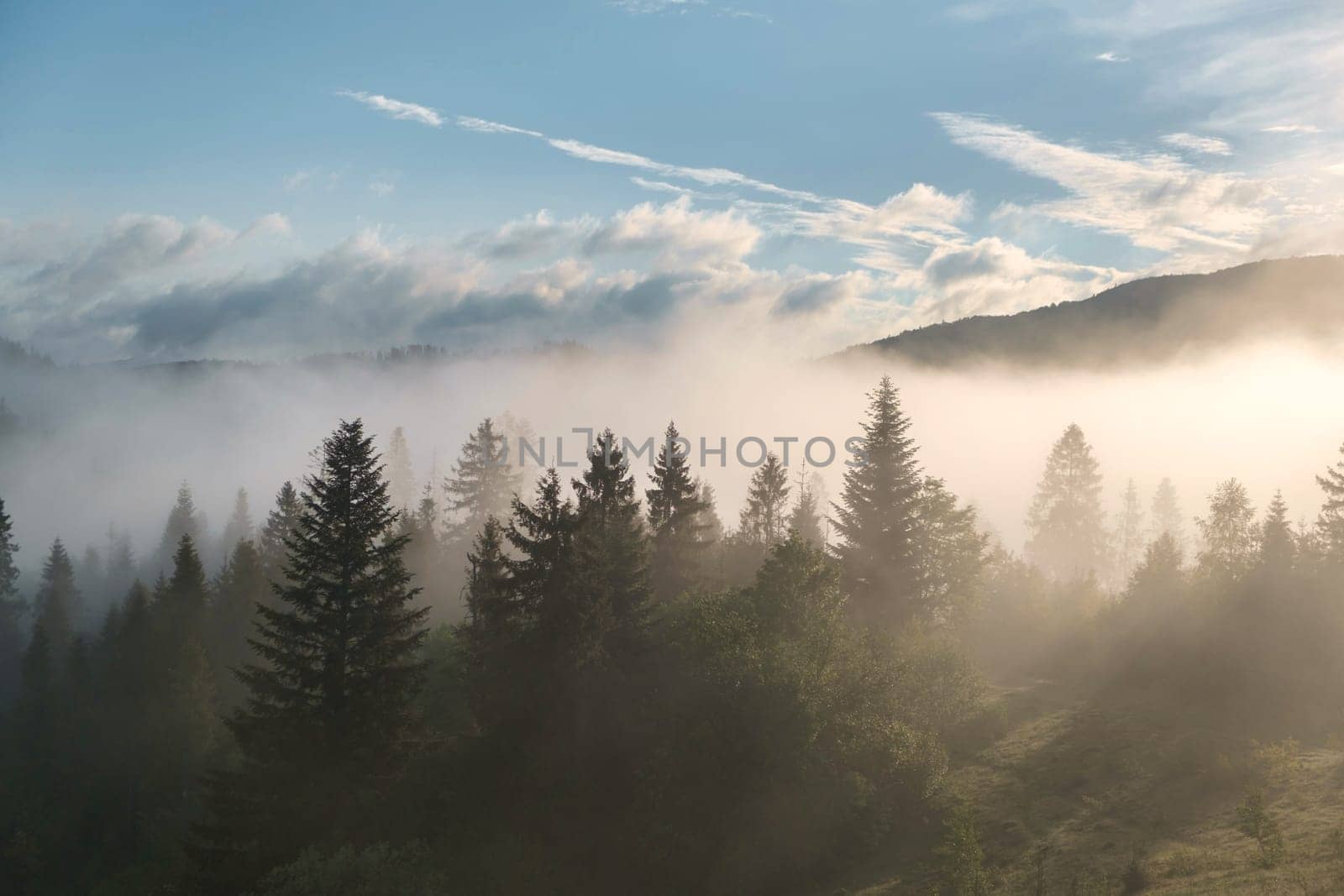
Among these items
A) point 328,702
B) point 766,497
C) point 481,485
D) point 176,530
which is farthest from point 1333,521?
point 176,530

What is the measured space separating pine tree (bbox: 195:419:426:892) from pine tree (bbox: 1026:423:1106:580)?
3657 inches

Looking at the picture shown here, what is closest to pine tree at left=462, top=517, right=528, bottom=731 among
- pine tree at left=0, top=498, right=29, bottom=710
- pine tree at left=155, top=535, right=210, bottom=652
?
pine tree at left=155, top=535, right=210, bottom=652

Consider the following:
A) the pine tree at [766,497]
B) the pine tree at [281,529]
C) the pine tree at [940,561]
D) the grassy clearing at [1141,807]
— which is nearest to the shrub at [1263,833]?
the grassy clearing at [1141,807]

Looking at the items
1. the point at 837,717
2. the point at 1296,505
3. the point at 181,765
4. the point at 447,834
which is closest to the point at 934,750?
the point at 837,717

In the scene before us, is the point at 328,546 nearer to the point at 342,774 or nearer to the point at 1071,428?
the point at 342,774

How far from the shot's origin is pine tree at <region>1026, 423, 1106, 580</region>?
357ft

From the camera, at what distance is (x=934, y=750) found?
139 feet

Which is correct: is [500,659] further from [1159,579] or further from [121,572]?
[121,572]

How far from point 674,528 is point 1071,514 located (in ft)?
222

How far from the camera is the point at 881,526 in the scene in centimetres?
5778

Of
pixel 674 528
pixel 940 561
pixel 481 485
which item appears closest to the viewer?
pixel 674 528

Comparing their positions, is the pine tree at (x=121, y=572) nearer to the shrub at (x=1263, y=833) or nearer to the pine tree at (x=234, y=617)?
the pine tree at (x=234, y=617)

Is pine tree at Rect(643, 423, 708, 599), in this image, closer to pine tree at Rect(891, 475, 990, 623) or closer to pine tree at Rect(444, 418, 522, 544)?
pine tree at Rect(891, 475, 990, 623)

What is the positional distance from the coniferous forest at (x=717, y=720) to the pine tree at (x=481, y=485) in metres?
33.6
